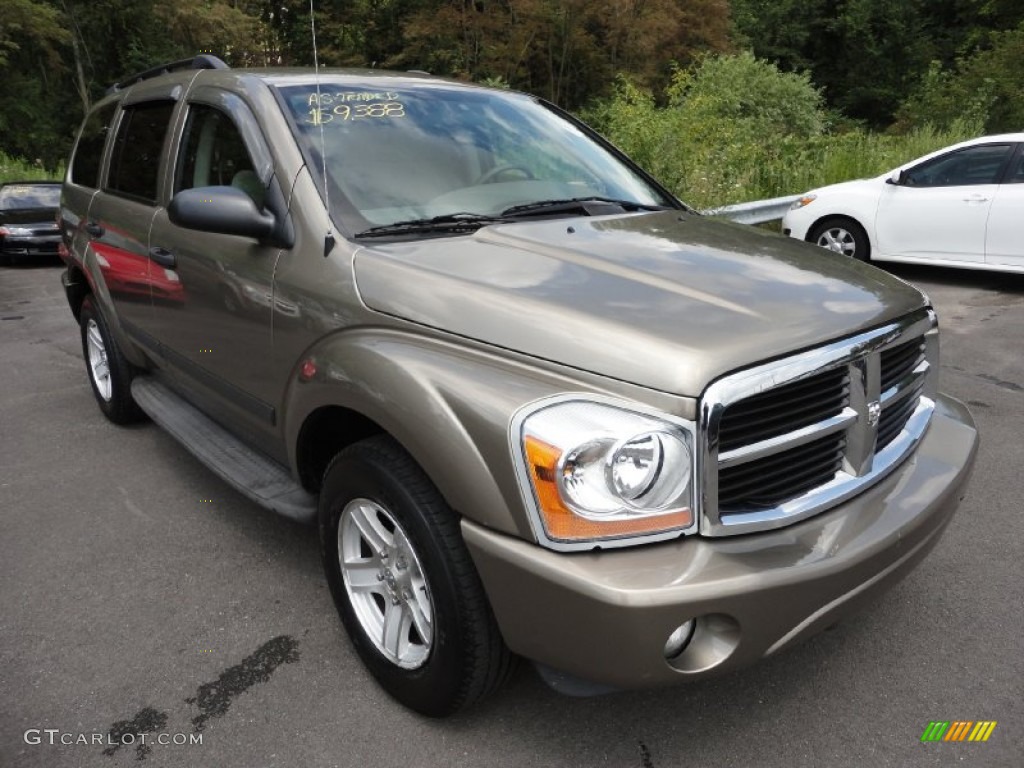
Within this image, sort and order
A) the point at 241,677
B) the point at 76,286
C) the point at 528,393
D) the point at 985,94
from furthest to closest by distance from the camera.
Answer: the point at 985,94
the point at 76,286
the point at 241,677
the point at 528,393

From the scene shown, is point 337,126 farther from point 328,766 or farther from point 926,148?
point 926,148

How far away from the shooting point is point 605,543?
1.81m

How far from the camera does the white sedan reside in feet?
24.7

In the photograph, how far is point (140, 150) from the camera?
12.9ft

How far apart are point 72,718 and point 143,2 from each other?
3435 centimetres

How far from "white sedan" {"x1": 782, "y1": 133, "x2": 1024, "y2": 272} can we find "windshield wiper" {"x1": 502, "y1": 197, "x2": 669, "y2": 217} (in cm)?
548

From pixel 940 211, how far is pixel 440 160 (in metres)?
6.72

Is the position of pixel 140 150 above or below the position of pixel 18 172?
below

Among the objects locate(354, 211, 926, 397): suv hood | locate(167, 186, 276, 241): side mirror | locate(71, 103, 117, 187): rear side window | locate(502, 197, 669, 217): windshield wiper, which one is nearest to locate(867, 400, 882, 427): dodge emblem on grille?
locate(354, 211, 926, 397): suv hood

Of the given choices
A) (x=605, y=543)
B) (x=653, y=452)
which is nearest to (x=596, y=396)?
(x=653, y=452)

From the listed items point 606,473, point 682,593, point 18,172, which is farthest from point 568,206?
point 18,172

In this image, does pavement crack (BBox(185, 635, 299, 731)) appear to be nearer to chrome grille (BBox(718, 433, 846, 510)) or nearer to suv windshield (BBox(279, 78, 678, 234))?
suv windshield (BBox(279, 78, 678, 234))

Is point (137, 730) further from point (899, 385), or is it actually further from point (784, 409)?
point (899, 385)

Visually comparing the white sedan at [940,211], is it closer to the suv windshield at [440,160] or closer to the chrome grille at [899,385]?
the suv windshield at [440,160]
